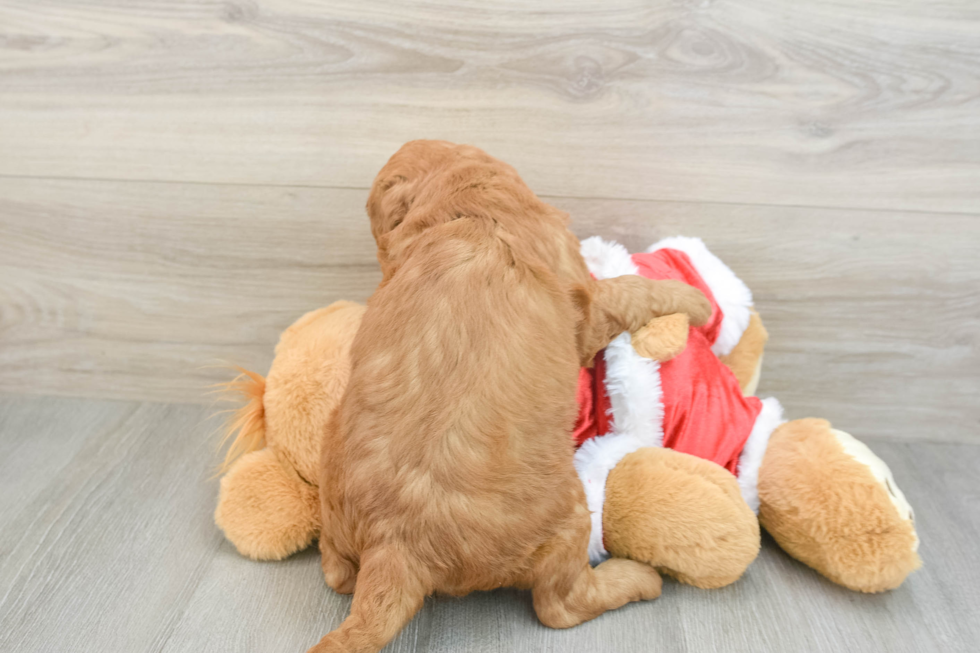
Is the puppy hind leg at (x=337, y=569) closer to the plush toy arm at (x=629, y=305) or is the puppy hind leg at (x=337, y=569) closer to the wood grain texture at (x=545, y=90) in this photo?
the plush toy arm at (x=629, y=305)

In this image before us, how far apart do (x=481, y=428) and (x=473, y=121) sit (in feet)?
1.79

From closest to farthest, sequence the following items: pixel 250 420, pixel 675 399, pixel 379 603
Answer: pixel 379 603 → pixel 675 399 → pixel 250 420

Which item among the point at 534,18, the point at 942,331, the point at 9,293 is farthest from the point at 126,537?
the point at 942,331

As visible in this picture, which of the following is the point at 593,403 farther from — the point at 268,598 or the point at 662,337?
the point at 268,598

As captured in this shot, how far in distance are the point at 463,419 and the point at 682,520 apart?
0.33 m

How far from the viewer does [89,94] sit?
1.09m

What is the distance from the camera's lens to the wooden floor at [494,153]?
0.90 m

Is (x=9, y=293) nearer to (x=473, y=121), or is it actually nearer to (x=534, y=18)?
(x=473, y=121)

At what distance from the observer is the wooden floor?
0.90 metres

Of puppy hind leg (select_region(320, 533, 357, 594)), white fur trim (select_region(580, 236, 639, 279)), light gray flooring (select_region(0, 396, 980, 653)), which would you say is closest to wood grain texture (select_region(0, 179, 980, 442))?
white fur trim (select_region(580, 236, 639, 279))

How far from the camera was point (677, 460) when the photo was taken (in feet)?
2.93

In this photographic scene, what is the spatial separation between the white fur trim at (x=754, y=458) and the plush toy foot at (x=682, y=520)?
0.24 feet

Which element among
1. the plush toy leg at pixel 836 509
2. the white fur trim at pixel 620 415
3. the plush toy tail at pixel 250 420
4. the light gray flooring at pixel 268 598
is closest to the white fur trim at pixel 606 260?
the white fur trim at pixel 620 415

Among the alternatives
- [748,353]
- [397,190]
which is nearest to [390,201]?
[397,190]
